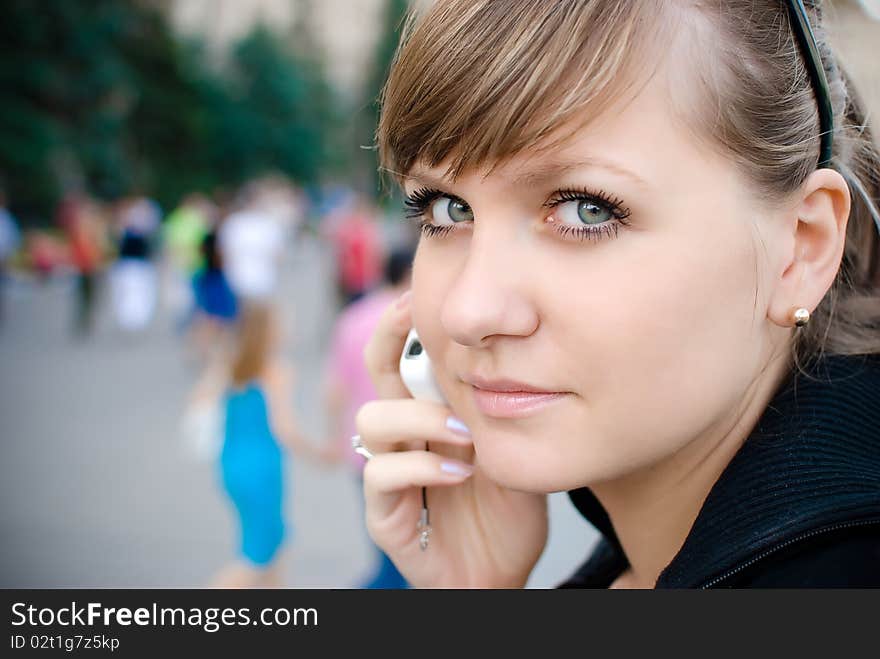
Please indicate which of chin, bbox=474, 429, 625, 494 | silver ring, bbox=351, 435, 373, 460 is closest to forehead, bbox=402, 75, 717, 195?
chin, bbox=474, 429, 625, 494

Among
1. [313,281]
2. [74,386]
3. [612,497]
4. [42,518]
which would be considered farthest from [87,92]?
[612,497]

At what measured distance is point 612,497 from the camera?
1.42 metres

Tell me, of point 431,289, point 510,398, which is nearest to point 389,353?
point 431,289

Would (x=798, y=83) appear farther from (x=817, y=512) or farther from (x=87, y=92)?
(x=87, y=92)

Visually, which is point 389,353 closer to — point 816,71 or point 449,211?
point 449,211

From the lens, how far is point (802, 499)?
107 centimetres

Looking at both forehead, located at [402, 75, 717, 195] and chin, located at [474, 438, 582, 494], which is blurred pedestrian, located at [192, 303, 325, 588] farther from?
forehead, located at [402, 75, 717, 195]

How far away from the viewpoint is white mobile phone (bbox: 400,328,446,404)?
1.56 m

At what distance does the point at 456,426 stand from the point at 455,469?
124mm

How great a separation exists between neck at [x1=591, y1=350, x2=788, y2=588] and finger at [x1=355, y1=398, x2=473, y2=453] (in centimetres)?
28

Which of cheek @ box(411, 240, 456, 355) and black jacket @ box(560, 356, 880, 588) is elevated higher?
cheek @ box(411, 240, 456, 355)

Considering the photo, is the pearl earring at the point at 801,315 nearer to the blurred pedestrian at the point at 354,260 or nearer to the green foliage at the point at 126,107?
the blurred pedestrian at the point at 354,260

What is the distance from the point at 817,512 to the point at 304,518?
5.45 meters

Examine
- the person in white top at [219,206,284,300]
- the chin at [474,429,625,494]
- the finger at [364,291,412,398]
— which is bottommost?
the chin at [474,429,625,494]
